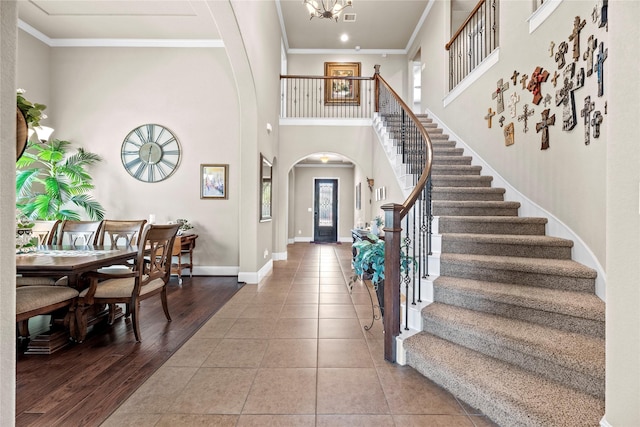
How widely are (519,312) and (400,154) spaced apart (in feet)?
9.60

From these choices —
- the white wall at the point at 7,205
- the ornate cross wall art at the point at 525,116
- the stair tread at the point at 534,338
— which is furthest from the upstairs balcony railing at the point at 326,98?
the white wall at the point at 7,205

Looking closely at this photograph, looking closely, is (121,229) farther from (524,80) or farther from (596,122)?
(524,80)

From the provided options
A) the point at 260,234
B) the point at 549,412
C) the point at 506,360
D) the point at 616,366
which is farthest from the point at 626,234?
the point at 260,234

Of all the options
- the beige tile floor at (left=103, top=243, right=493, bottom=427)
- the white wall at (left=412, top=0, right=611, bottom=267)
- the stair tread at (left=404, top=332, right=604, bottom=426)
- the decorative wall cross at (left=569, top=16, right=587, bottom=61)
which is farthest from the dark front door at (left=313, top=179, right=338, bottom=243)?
the stair tread at (left=404, top=332, right=604, bottom=426)

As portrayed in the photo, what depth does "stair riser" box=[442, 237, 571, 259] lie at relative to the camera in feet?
8.70

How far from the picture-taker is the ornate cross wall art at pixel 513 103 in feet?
11.7

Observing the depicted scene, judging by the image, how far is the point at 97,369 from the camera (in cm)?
220

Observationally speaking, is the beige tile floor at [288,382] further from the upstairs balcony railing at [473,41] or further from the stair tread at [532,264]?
the upstairs balcony railing at [473,41]

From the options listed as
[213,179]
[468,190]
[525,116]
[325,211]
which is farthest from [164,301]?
[325,211]

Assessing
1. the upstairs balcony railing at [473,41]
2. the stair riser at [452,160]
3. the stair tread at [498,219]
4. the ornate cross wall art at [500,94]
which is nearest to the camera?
the stair tread at [498,219]

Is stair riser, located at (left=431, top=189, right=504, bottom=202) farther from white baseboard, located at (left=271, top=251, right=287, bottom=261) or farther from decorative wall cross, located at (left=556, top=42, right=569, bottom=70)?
white baseboard, located at (left=271, top=251, right=287, bottom=261)

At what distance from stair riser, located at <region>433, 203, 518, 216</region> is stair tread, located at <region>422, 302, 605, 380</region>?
50.5 inches

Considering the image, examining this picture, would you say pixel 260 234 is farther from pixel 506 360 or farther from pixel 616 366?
pixel 616 366

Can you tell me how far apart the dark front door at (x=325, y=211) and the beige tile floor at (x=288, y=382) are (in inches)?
324
